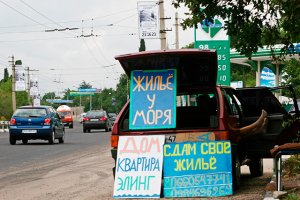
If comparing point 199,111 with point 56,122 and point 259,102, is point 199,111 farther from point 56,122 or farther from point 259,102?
point 56,122

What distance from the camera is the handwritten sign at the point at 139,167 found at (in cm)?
1068

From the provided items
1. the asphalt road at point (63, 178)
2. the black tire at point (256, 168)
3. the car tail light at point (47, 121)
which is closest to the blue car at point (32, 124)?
the car tail light at point (47, 121)

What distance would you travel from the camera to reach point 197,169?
1071 centimetres

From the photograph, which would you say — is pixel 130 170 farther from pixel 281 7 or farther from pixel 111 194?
pixel 281 7

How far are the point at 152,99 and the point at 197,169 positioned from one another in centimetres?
130

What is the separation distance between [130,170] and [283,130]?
2718 millimetres

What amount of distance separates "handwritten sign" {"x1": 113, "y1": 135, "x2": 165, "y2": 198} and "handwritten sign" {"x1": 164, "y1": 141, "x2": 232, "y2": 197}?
0.13 meters

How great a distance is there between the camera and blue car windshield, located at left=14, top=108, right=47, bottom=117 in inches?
1173

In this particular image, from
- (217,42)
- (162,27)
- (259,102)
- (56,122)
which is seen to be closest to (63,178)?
(259,102)

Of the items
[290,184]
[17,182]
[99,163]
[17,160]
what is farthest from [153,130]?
[17,160]

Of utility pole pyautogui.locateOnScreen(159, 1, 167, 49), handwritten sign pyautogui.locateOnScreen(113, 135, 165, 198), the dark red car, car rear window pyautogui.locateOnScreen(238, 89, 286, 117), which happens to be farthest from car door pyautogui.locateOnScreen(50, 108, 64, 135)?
handwritten sign pyautogui.locateOnScreen(113, 135, 165, 198)

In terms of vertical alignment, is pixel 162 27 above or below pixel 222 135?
above

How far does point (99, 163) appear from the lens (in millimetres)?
18969

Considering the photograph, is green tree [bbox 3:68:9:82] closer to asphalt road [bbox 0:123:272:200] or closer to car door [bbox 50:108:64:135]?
car door [bbox 50:108:64:135]
